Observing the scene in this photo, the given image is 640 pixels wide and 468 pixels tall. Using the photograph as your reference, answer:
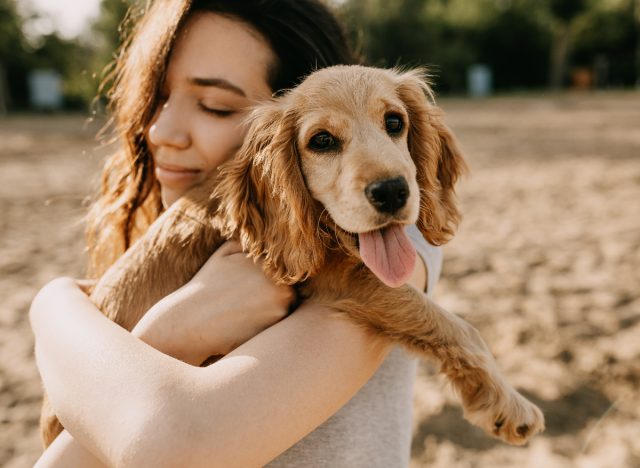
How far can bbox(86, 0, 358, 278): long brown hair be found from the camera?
219 centimetres

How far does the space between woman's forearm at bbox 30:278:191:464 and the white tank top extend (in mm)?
475

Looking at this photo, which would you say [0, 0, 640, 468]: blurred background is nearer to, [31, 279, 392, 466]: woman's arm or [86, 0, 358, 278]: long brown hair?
[86, 0, 358, 278]: long brown hair

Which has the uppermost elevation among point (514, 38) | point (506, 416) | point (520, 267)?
point (514, 38)

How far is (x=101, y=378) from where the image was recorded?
136 cm

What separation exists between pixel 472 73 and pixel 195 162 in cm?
4129

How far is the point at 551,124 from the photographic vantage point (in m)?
16.6

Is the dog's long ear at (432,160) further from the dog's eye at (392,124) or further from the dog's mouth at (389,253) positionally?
the dog's mouth at (389,253)

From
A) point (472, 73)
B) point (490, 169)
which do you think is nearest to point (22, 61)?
point (472, 73)

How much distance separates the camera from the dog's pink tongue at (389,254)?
5.65 ft

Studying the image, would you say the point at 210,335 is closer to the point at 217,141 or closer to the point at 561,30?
the point at 217,141

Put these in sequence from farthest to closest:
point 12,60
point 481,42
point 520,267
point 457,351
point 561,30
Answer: point 481,42 → point 561,30 → point 12,60 → point 520,267 → point 457,351

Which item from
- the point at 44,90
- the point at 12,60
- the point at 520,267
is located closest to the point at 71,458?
the point at 520,267

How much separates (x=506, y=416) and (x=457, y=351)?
28 centimetres

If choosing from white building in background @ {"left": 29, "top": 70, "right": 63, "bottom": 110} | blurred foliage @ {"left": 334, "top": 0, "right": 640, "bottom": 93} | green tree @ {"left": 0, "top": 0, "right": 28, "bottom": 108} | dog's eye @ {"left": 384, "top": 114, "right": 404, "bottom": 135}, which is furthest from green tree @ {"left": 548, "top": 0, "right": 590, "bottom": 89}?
dog's eye @ {"left": 384, "top": 114, "right": 404, "bottom": 135}
